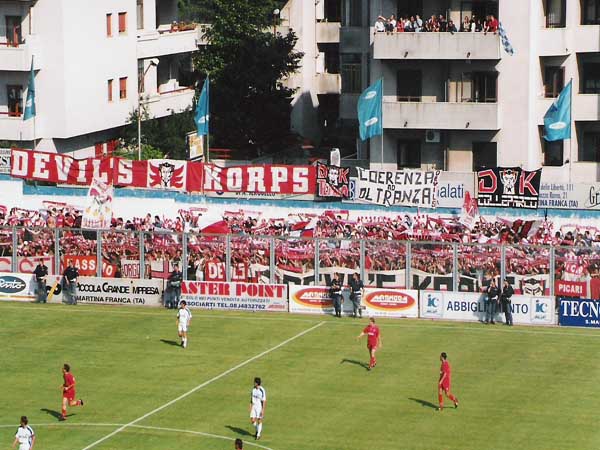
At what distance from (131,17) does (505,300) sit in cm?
4258

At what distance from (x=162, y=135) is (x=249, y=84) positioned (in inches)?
242

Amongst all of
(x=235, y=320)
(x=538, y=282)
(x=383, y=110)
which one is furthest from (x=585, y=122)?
(x=235, y=320)

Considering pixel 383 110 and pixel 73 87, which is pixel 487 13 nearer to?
pixel 383 110

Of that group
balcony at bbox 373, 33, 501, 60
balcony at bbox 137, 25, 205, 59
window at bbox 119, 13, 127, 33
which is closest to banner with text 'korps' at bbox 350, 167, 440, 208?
balcony at bbox 373, 33, 501, 60

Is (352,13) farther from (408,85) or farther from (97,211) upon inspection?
(97,211)

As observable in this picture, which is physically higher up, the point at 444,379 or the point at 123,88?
the point at 123,88

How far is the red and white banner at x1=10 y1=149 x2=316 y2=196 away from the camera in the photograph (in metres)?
71.2

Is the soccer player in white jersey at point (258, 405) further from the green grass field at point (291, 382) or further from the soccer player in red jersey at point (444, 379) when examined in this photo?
the soccer player in red jersey at point (444, 379)

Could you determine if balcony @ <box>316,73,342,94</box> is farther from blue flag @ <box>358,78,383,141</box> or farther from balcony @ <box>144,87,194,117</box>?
blue flag @ <box>358,78,383,141</box>

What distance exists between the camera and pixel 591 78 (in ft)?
253

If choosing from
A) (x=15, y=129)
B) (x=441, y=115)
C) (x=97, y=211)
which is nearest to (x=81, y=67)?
(x=15, y=129)

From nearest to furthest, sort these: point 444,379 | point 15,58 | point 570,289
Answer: point 444,379 < point 570,289 < point 15,58

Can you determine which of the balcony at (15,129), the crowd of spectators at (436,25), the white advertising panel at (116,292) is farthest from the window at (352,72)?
the white advertising panel at (116,292)

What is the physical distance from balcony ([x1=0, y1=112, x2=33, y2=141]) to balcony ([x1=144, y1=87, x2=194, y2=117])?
11.9 metres
